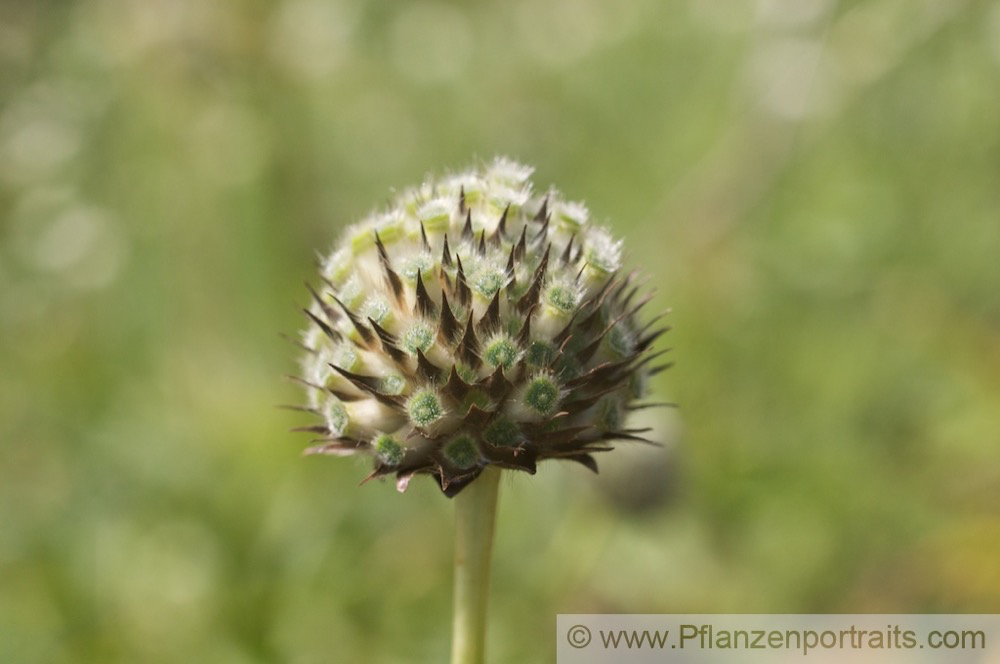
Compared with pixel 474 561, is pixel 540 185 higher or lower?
higher

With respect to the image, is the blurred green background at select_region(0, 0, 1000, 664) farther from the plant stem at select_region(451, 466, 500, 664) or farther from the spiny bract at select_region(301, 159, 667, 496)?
the spiny bract at select_region(301, 159, 667, 496)

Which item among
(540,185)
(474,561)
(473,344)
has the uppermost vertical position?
(540,185)

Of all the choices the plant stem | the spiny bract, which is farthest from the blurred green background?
the spiny bract

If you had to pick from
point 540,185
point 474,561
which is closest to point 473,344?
point 474,561

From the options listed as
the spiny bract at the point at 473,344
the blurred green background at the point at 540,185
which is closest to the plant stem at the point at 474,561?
the spiny bract at the point at 473,344

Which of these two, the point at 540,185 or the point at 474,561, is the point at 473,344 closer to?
the point at 474,561

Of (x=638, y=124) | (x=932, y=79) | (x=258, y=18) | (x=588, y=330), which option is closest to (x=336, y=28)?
(x=258, y=18)
